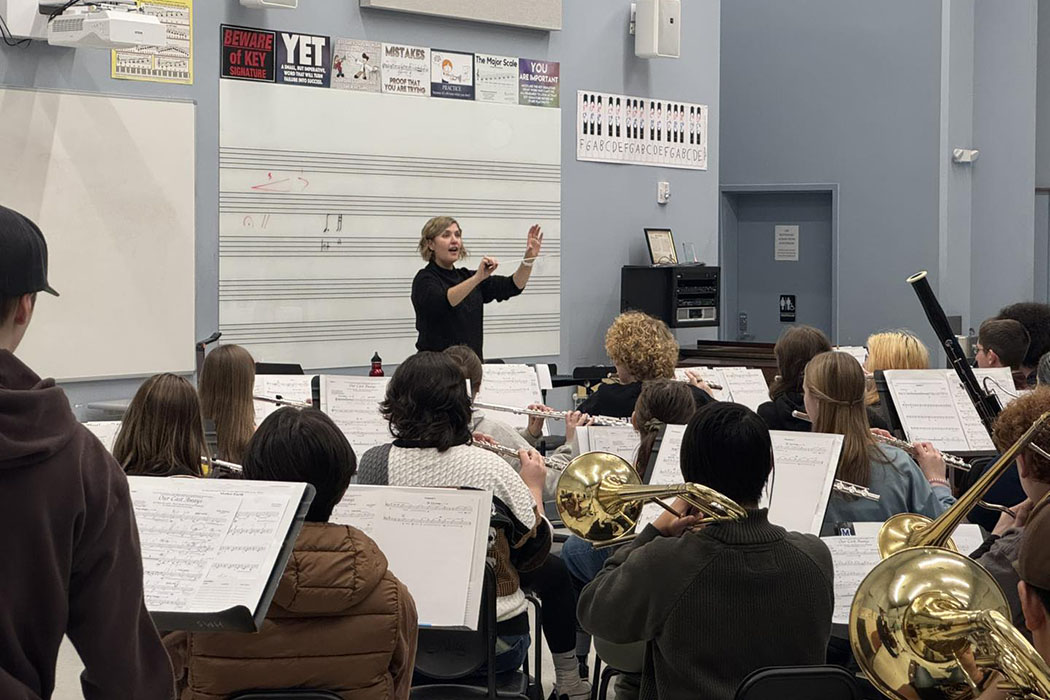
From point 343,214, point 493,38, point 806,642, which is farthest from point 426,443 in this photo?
point 493,38

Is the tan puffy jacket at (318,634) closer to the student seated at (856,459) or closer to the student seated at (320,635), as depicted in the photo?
the student seated at (320,635)

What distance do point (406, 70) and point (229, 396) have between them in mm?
3776

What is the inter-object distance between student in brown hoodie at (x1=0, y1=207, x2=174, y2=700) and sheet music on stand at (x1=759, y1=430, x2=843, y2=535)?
6.14ft

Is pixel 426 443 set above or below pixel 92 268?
below

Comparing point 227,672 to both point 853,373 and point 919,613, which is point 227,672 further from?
point 853,373

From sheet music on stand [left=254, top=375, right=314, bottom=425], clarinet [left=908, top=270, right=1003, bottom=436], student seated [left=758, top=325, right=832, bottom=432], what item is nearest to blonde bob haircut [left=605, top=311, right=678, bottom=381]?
student seated [left=758, top=325, right=832, bottom=432]

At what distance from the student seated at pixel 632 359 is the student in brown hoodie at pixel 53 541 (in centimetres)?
352

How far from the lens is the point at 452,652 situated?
3.13 meters

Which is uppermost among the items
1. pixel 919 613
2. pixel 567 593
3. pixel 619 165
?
pixel 619 165

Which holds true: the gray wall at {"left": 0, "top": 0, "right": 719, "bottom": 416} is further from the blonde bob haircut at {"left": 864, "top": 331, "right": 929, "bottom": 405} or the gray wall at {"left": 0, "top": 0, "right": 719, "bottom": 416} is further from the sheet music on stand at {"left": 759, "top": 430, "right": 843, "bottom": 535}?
the sheet music on stand at {"left": 759, "top": 430, "right": 843, "bottom": 535}

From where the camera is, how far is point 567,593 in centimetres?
394

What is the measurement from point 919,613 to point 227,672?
4.90 feet

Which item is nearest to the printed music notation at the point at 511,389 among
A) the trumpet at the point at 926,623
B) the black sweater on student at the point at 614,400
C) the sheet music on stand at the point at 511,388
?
the sheet music on stand at the point at 511,388

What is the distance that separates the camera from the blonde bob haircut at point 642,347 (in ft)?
16.8
